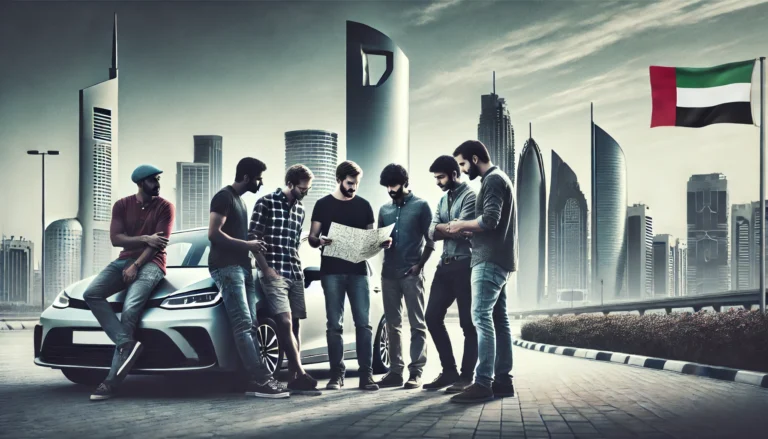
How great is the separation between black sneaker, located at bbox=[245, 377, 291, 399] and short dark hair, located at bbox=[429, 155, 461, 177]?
243 centimetres

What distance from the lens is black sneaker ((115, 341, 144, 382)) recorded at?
21.8 feet

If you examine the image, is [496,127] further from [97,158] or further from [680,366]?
[680,366]

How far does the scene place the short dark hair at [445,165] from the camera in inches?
300

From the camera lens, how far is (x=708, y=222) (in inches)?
6368

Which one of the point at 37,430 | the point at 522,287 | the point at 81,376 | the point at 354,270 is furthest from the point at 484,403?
the point at 522,287

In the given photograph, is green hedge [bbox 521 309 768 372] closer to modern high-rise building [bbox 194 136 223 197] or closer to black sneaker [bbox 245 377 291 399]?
black sneaker [bbox 245 377 291 399]

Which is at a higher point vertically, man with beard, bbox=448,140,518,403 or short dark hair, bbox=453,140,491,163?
short dark hair, bbox=453,140,491,163

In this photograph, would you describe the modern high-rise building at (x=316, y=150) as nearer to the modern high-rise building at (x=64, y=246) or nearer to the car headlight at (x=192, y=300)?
the modern high-rise building at (x=64, y=246)

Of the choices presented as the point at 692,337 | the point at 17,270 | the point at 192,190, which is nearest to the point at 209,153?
the point at 192,190

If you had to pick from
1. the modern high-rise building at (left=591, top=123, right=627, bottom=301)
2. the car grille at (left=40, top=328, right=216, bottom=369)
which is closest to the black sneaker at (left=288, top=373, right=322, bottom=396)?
the car grille at (left=40, top=328, right=216, bottom=369)

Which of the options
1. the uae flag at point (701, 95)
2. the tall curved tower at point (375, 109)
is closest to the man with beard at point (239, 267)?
the uae flag at point (701, 95)

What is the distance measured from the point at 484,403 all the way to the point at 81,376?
3894 millimetres

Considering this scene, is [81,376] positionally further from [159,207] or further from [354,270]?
[354,270]

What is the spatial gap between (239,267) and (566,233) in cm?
19449
